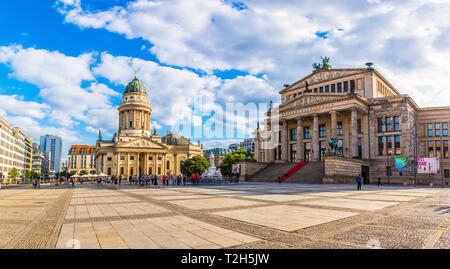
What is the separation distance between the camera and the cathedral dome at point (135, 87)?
408 feet

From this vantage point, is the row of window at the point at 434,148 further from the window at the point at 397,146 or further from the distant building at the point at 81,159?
the distant building at the point at 81,159

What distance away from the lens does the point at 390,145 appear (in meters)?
49.7

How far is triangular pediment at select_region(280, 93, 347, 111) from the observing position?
2039 inches

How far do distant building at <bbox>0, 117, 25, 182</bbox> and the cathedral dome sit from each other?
1735 inches

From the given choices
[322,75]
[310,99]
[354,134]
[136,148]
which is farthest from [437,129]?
[136,148]

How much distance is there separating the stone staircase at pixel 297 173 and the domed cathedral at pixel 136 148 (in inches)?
2497

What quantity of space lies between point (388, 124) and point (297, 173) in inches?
774

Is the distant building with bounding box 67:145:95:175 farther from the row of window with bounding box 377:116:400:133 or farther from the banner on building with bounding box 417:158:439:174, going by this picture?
the banner on building with bounding box 417:158:439:174

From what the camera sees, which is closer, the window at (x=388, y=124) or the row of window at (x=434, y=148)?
the window at (x=388, y=124)

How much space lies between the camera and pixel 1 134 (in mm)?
79500

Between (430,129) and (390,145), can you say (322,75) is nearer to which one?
(390,145)

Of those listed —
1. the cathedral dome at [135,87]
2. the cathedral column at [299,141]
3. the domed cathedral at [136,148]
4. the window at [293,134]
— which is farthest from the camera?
the cathedral dome at [135,87]

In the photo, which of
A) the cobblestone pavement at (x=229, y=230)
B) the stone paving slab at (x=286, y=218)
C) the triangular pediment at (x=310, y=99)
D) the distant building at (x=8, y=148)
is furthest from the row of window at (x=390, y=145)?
the distant building at (x=8, y=148)
